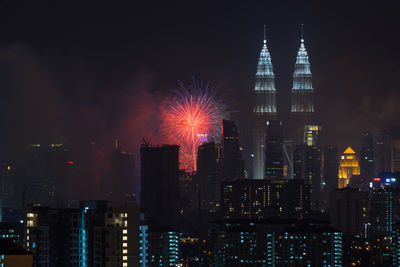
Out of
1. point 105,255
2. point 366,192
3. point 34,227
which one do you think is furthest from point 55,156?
point 366,192

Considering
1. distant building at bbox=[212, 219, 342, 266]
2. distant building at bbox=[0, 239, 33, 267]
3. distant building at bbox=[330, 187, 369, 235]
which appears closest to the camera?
distant building at bbox=[0, 239, 33, 267]

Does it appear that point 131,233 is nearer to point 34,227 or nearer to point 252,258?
point 34,227

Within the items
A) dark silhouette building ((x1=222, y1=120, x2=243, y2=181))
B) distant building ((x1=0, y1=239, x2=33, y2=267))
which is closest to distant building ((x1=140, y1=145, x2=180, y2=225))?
dark silhouette building ((x1=222, y1=120, x2=243, y2=181))

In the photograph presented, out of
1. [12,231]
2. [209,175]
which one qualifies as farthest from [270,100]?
[12,231]

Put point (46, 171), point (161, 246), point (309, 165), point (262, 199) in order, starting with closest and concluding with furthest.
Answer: point (161, 246), point (46, 171), point (262, 199), point (309, 165)

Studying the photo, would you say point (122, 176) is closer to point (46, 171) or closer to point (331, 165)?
point (46, 171)

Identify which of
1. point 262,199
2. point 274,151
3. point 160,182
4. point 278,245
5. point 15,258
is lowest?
point 278,245

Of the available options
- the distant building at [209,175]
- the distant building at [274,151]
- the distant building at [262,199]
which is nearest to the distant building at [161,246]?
the distant building at [262,199]

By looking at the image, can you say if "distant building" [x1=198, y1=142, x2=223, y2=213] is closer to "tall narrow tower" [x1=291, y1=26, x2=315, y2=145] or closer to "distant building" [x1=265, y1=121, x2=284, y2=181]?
"distant building" [x1=265, y1=121, x2=284, y2=181]
